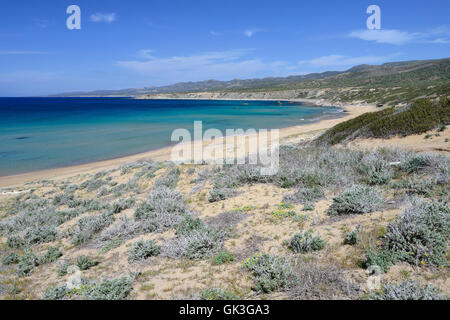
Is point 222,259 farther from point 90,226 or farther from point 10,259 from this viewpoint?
point 10,259

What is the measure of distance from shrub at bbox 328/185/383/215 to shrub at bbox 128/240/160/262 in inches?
145

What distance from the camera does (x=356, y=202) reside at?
5074mm

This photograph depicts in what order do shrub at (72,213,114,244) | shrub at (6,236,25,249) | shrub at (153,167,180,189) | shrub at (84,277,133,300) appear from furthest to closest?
shrub at (153,167,180,189) → shrub at (6,236,25,249) → shrub at (72,213,114,244) → shrub at (84,277,133,300)

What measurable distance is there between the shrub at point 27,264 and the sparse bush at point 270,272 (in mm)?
4327

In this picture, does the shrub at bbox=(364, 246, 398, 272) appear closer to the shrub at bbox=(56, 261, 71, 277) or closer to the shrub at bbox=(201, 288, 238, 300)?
the shrub at bbox=(201, 288, 238, 300)

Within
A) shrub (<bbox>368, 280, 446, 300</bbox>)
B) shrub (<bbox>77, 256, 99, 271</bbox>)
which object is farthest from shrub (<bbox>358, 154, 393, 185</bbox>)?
shrub (<bbox>77, 256, 99, 271</bbox>)

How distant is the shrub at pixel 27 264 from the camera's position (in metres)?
4.81

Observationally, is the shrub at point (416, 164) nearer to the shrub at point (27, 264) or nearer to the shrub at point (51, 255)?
the shrub at point (51, 255)

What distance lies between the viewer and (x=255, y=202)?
6.51 meters

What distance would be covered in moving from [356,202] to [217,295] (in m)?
3.47

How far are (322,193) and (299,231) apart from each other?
1812 mm

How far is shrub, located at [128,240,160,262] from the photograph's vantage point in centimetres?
469

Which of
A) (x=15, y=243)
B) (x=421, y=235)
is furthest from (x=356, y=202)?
(x=15, y=243)
